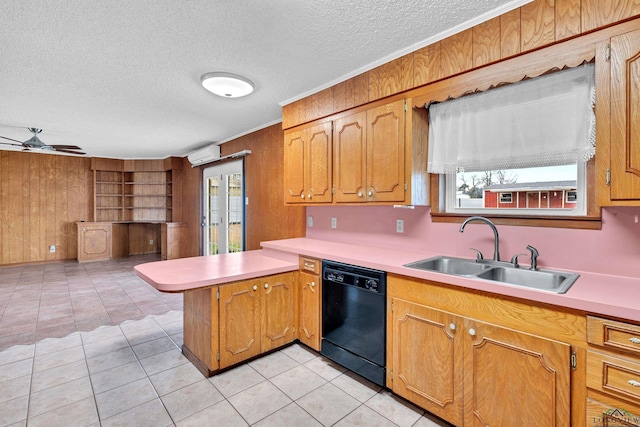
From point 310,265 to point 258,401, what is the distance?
1.03 m

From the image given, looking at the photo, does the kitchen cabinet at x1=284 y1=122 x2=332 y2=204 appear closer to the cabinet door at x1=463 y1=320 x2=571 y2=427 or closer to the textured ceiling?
the textured ceiling

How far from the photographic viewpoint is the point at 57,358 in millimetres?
2525

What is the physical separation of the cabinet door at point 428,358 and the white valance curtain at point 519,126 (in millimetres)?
1045

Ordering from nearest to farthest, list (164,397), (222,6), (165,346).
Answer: (222,6)
(164,397)
(165,346)

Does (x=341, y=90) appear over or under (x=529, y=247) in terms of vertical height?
over

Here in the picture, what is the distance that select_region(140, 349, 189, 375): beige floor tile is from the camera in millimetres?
2379

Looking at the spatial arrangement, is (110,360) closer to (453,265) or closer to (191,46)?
(191,46)

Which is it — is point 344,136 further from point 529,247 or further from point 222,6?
point 529,247

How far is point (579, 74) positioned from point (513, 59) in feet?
1.09

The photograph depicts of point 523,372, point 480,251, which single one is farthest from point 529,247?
point 523,372

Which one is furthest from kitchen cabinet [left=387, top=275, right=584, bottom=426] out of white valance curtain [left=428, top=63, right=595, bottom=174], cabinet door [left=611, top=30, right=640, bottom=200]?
white valance curtain [left=428, top=63, right=595, bottom=174]

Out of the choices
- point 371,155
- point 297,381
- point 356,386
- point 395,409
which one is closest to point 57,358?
point 297,381

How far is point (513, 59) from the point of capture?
67.6 inches

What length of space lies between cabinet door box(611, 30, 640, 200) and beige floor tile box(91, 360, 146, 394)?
316cm
